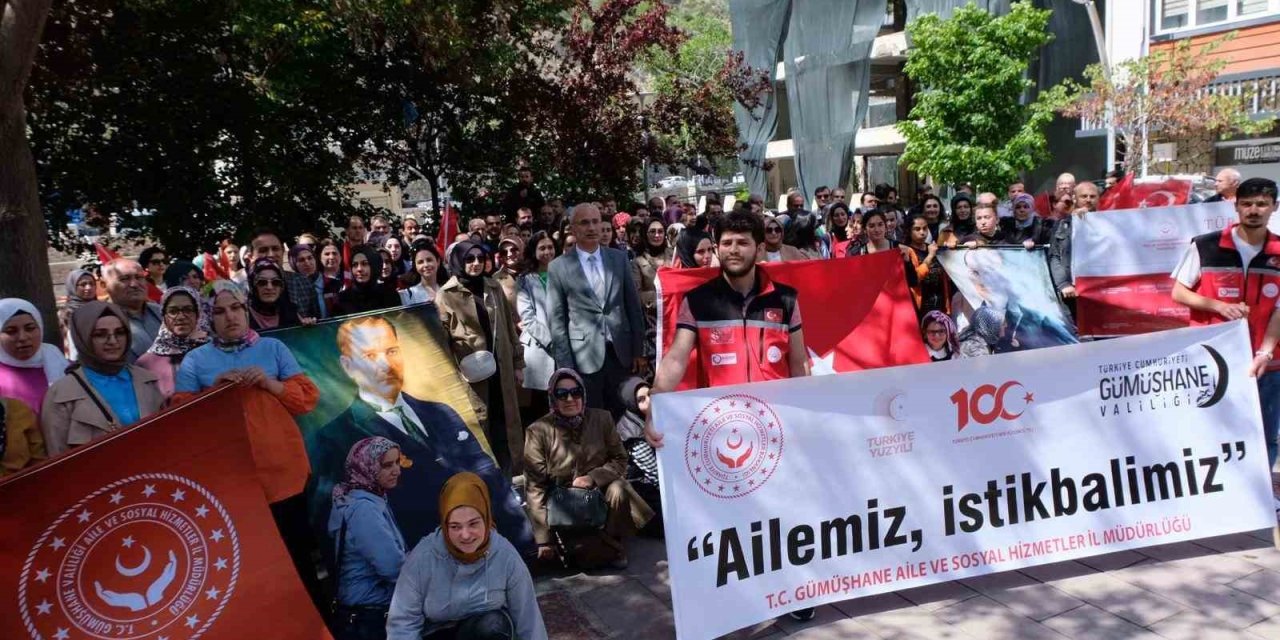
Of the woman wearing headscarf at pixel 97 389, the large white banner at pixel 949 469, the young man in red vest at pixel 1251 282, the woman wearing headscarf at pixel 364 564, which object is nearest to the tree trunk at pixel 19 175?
the woman wearing headscarf at pixel 97 389

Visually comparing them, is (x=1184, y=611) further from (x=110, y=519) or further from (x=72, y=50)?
(x=72, y=50)

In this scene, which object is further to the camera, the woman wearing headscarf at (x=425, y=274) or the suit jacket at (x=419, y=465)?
the woman wearing headscarf at (x=425, y=274)

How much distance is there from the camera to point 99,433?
13.1 ft

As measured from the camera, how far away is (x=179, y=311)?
4.63 metres

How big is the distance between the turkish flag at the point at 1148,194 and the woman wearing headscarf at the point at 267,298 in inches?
287

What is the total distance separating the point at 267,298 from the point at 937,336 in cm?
448

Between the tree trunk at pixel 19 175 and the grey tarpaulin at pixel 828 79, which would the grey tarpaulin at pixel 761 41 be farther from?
the tree trunk at pixel 19 175

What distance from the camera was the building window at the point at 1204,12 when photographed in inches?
800

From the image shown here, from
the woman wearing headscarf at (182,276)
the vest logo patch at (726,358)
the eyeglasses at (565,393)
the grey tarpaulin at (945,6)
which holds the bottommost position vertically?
the eyeglasses at (565,393)

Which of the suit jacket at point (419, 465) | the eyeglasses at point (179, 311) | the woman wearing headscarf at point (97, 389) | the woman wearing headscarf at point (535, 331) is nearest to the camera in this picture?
the woman wearing headscarf at point (97, 389)

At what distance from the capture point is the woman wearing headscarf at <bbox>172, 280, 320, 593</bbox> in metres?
4.23

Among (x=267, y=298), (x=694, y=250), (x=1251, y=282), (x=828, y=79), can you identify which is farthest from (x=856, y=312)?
(x=828, y=79)

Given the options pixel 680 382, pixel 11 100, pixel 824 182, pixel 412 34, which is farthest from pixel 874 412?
pixel 824 182

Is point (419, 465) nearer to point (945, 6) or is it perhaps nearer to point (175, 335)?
point (175, 335)
